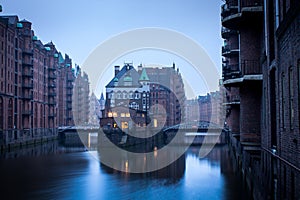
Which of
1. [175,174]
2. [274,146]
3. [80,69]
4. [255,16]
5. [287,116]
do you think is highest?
[80,69]

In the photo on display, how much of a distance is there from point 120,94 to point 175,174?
160ft

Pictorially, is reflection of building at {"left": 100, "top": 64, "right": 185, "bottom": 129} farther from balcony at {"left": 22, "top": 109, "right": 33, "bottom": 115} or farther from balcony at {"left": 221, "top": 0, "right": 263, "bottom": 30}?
balcony at {"left": 221, "top": 0, "right": 263, "bottom": 30}

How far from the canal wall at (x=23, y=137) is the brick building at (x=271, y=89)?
93.3ft

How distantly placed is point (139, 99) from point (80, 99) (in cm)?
2332

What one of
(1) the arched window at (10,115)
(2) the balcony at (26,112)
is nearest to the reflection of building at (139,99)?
(2) the balcony at (26,112)

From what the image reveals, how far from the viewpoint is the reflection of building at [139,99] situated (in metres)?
63.7

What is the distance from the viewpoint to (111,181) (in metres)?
22.8

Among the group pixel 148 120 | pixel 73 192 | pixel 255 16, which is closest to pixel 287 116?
pixel 255 16

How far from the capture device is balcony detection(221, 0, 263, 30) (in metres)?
16.0

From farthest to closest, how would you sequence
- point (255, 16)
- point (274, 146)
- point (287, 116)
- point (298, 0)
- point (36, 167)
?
1. point (36, 167)
2. point (255, 16)
3. point (274, 146)
4. point (287, 116)
5. point (298, 0)

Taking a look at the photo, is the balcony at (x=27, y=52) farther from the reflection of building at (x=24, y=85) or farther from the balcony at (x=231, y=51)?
the balcony at (x=231, y=51)

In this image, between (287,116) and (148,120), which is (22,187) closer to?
(287,116)

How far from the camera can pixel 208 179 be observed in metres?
23.3

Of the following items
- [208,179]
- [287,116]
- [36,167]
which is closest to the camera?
[287,116]
